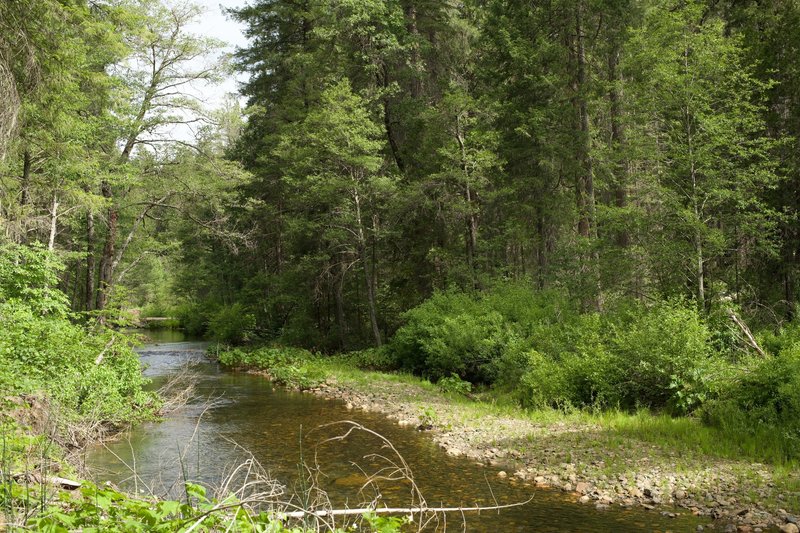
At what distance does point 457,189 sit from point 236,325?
46.6ft

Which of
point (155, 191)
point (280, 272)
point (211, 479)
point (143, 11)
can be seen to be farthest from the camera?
point (280, 272)

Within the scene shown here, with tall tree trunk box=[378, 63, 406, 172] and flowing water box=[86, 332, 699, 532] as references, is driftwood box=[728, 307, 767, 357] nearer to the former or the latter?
flowing water box=[86, 332, 699, 532]

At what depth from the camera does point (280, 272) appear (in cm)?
2742

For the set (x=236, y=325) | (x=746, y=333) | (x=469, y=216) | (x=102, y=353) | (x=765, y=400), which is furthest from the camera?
(x=236, y=325)

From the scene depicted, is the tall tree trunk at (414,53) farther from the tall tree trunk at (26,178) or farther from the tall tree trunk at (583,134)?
the tall tree trunk at (26,178)

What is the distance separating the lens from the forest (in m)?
10.6

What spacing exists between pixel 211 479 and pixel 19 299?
18.0ft

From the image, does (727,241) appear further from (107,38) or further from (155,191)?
(155,191)

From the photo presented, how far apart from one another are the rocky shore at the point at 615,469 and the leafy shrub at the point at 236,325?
1780 cm

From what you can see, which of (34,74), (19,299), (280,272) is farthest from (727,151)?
(280,272)

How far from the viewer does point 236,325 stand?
28672 millimetres

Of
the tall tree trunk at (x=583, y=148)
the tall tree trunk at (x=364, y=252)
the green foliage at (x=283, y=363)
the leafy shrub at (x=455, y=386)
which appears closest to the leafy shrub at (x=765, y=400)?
the tall tree trunk at (x=583, y=148)

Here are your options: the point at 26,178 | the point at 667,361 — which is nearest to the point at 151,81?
the point at 26,178

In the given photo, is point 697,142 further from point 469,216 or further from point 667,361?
point 469,216
